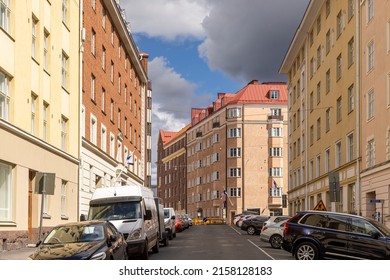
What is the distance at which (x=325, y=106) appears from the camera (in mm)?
44281

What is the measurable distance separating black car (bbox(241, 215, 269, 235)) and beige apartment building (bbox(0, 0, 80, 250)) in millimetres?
17798

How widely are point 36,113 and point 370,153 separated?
56.7 ft

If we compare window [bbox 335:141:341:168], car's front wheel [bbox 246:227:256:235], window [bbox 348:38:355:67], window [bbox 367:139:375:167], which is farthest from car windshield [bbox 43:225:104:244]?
car's front wheel [bbox 246:227:256:235]

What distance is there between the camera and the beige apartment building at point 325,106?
122ft

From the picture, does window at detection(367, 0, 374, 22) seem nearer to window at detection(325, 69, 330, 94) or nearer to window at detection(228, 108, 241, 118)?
window at detection(325, 69, 330, 94)

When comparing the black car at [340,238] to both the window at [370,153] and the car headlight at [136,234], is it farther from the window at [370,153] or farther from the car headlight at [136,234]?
the window at [370,153]

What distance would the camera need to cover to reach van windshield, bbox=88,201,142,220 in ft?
61.8

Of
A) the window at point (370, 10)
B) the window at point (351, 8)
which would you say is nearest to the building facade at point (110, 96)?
the window at point (370, 10)

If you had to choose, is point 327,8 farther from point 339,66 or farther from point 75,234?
point 75,234

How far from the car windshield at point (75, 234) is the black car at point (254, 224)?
32.6m

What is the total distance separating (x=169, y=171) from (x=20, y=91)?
994cm

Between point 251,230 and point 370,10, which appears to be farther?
point 251,230

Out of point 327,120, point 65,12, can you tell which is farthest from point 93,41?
point 327,120

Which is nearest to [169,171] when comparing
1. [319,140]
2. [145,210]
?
[145,210]
